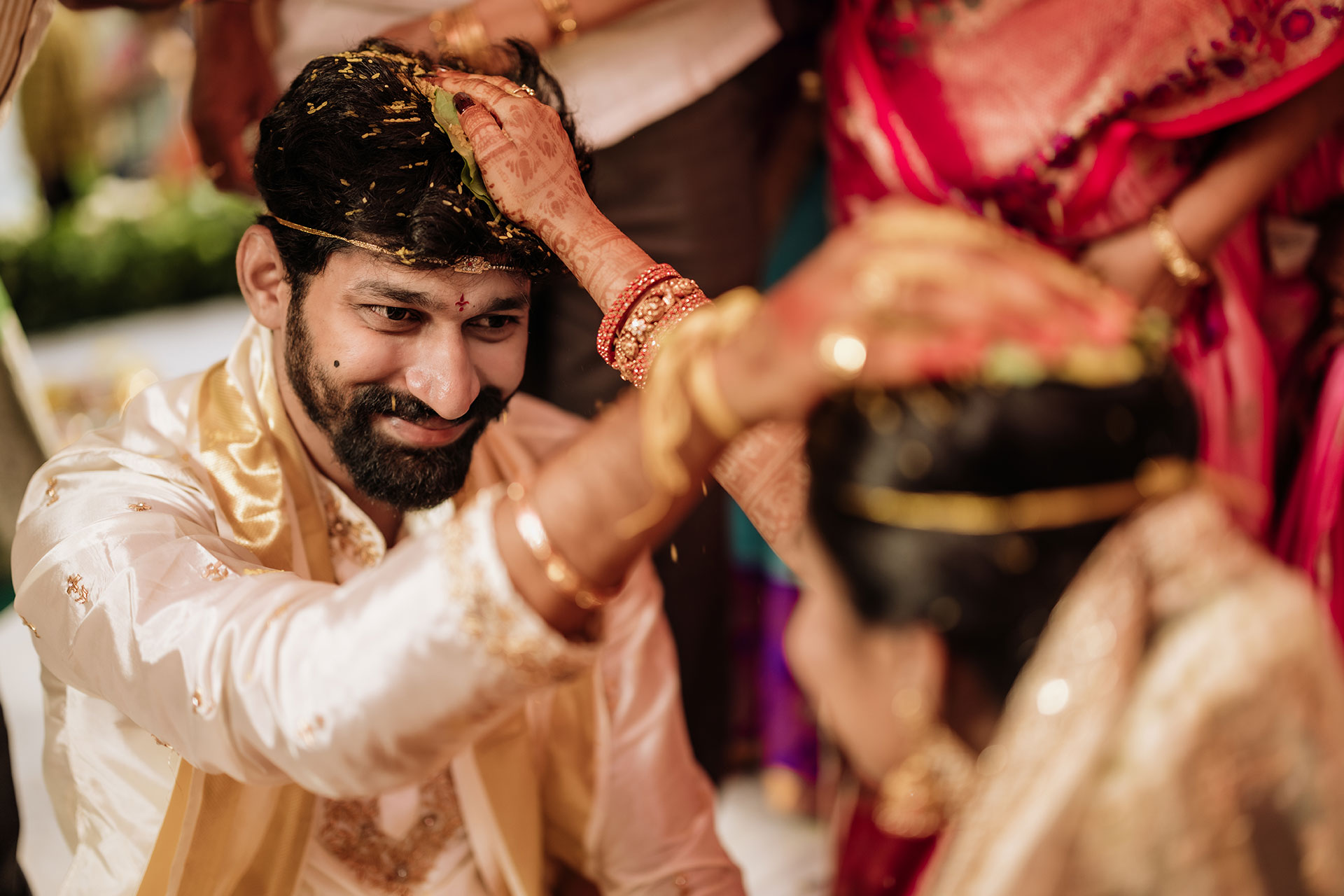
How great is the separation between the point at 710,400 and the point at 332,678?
0.31 metres

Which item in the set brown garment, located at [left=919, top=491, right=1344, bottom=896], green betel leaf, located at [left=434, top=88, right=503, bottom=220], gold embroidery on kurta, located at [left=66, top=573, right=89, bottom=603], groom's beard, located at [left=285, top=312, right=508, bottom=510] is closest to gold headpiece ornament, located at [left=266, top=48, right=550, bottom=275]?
green betel leaf, located at [left=434, top=88, right=503, bottom=220]

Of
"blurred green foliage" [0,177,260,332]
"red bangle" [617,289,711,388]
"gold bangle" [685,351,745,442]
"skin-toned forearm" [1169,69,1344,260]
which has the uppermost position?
"gold bangle" [685,351,745,442]

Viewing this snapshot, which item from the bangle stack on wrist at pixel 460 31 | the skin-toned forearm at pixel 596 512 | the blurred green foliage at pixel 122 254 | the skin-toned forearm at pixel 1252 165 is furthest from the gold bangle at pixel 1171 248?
the blurred green foliage at pixel 122 254

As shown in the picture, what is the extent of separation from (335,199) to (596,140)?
1.76 ft

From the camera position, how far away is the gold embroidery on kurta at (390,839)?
110 cm

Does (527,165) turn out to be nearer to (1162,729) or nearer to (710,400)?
(710,400)

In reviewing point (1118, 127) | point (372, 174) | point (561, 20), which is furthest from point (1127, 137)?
point (372, 174)

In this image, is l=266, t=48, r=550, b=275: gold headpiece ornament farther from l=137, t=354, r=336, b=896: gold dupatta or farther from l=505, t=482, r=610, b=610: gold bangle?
l=505, t=482, r=610, b=610: gold bangle

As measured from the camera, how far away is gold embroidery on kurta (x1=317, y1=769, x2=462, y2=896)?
1.10 metres

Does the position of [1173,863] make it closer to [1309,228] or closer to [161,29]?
[1309,228]

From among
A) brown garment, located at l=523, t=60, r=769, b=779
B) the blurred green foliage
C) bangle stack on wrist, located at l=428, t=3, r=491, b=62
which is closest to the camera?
bangle stack on wrist, located at l=428, t=3, r=491, b=62

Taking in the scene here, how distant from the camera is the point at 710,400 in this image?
22.0 inches

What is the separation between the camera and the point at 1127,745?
54 cm

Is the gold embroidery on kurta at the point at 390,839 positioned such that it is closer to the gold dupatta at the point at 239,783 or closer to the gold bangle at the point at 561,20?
the gold dupatta at the point at 239,783
